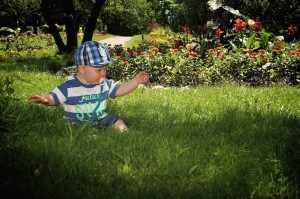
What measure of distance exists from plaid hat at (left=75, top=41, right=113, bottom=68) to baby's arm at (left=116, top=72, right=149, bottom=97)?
1.57 feet

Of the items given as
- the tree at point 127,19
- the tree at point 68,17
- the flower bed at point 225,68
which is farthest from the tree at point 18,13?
the flower bed at point 225,68

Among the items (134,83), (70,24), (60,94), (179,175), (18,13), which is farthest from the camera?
(18,13)

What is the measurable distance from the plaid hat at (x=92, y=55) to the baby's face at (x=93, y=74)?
0.10 m

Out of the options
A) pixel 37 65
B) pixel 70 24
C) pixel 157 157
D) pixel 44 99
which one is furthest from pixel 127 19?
pixel 157 157

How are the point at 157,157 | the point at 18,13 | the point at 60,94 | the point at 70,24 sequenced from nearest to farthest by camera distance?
the point at 157,157, the point at 60,94, the point at 70,24, the point at 18,13

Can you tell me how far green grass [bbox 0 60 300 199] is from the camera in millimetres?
2248

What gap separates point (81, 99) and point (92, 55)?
21.3 inches

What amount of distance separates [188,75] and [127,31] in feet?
141

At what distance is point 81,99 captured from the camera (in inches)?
141

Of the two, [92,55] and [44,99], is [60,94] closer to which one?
[44,99]

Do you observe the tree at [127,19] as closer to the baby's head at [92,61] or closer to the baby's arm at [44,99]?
the baby's head at [92,61]

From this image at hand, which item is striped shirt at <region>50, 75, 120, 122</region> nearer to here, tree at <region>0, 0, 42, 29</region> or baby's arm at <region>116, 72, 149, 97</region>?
baby's arm at <region>116, 72, 149, 97</region>

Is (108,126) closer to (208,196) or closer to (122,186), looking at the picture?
(122,186)

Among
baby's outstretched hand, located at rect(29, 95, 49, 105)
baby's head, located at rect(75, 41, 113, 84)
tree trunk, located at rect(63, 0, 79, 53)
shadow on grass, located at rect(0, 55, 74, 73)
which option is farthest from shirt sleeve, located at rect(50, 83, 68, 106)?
tree trunk, located at rect(63, 0, 79, 53)
